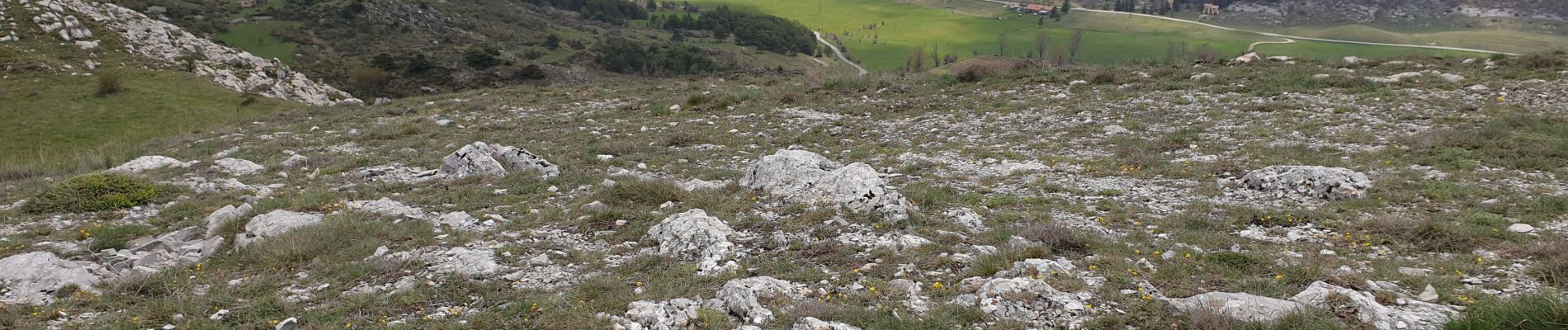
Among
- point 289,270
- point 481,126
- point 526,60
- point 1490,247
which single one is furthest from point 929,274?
point 526,60

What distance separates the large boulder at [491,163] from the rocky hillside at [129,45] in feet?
86.1

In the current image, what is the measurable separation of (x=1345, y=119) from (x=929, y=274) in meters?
12.9

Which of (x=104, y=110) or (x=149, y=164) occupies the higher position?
(x=149, y=164)

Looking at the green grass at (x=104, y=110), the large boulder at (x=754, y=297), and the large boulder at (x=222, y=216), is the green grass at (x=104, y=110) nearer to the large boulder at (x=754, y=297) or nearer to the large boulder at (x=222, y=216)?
the large boulder at (x=222, y=216)

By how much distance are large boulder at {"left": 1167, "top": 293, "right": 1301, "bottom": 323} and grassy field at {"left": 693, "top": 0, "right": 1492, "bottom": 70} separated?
108584mm

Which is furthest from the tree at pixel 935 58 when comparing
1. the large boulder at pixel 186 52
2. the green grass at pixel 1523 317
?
the green grass at pixel 1523 317

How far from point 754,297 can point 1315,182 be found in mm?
8051

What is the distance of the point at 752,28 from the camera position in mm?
148375

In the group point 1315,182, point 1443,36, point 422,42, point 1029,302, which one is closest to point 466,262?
point 1029,302

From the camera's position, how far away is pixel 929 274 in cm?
676

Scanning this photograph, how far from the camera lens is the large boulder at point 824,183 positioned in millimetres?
9172

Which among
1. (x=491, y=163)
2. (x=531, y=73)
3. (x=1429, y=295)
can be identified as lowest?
(x=531, y=73)

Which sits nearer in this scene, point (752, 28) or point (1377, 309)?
point (1377, 309)

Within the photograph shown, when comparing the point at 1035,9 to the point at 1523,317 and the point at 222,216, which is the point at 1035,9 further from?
the point at 1523,317
